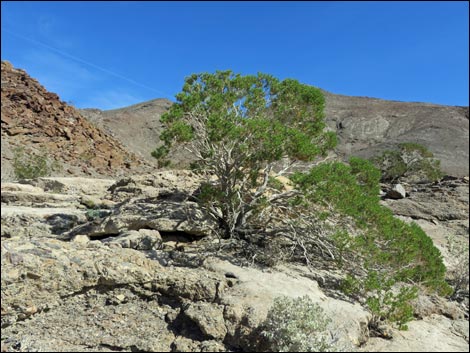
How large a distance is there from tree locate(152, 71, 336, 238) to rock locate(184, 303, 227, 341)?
306cm

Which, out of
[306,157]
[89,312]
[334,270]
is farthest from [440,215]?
[89,312]

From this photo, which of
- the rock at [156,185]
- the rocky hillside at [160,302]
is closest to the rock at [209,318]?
the rocky hillside at [160,302]

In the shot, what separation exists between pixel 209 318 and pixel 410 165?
30.8 metres

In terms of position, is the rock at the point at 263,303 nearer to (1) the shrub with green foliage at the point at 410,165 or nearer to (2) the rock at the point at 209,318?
(2) the rock at the point at 209,318

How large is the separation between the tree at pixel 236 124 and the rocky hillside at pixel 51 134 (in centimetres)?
2308

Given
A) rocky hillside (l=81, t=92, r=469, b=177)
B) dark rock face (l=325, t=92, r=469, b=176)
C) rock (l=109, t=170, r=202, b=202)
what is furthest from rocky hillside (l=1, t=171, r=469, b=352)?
dark rock face (l=325, t=92, r=469, b=176)

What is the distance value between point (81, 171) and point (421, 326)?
2997 cm

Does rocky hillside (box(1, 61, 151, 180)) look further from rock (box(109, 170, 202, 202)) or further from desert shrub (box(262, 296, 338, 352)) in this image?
desert shrub (box(262, 296, 338, 352))

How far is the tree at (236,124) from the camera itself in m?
8.90

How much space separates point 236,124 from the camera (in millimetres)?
8648

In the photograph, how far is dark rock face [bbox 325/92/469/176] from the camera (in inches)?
2211

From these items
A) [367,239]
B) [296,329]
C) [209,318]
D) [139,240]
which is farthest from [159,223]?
[296,329]

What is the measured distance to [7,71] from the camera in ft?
129

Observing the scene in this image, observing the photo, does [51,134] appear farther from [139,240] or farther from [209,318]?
[209,318]
